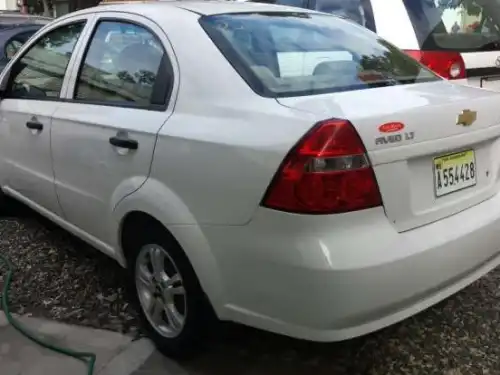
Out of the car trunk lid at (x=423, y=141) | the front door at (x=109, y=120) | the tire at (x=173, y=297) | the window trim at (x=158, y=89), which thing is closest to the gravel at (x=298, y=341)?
the tire at (x=173, y=297)

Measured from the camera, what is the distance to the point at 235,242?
2426 millimetres

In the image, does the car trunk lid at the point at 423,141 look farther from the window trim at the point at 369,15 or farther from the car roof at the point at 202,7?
the window trim at the point at 369,15

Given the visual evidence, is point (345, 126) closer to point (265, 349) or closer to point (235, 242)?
point (235, 242)

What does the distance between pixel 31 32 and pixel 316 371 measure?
535cm

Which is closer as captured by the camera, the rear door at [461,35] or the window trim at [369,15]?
the rear door at [461,35]

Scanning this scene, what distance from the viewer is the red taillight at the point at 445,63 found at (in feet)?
15.6

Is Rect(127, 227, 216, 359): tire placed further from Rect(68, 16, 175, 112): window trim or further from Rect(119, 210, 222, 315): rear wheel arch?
Rect(68, 16, 175, 112): window trim

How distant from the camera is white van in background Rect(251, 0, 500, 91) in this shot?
15.8 ft

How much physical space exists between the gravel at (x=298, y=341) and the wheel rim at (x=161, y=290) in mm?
216

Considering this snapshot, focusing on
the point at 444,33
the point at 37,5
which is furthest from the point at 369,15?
the point at 37,5

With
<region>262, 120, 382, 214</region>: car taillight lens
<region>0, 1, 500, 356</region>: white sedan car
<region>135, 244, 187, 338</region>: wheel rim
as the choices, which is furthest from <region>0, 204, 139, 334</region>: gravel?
<region>262, 120, 382, 214</region>: car taillight lens

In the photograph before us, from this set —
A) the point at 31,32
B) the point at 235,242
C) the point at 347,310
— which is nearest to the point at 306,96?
the point at 235,242

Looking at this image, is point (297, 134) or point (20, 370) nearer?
point (297, 134)

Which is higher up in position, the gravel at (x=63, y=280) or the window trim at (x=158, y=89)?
the window trim at (x=158, y=89)
